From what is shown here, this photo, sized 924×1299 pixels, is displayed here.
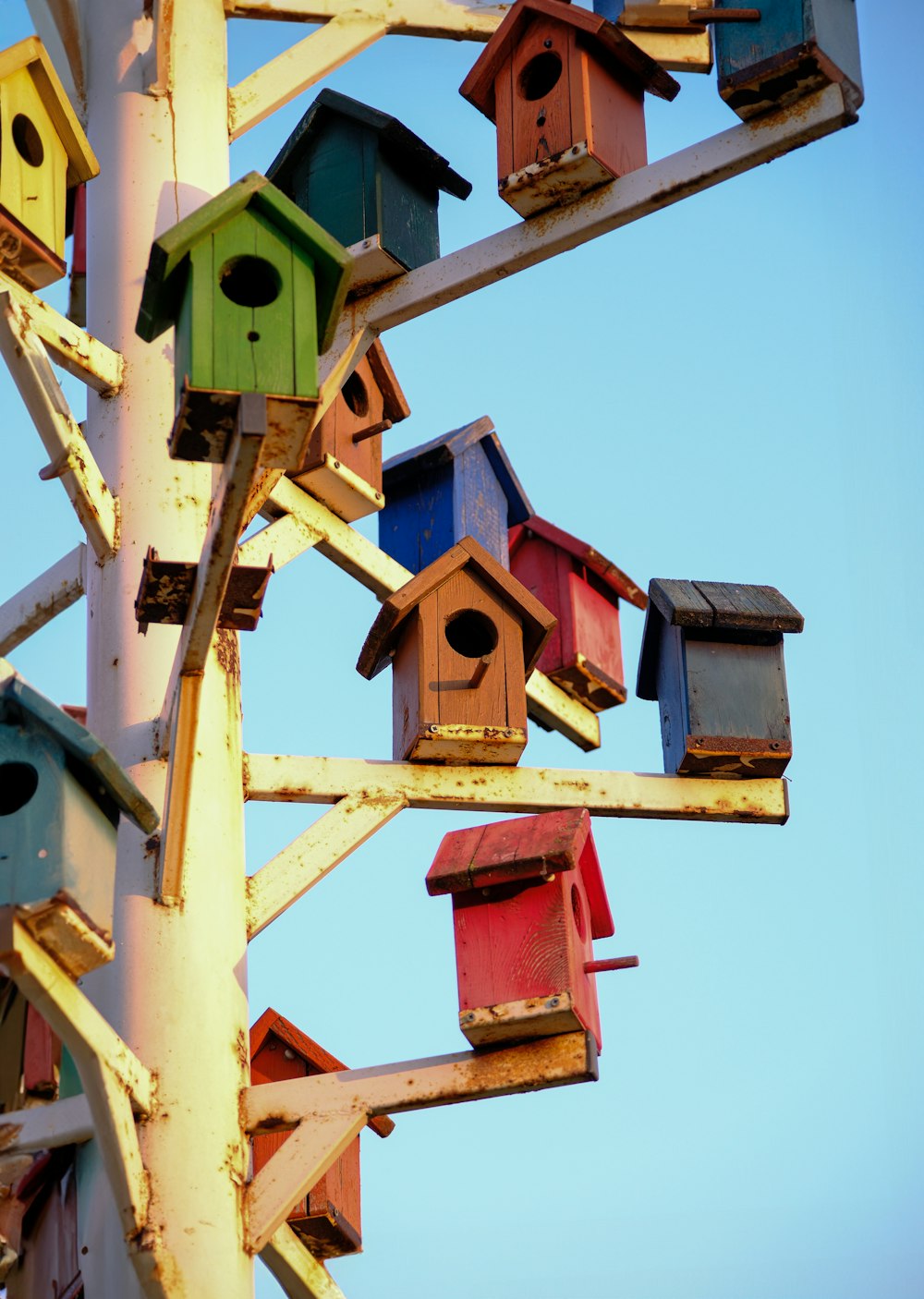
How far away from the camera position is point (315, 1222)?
20.5 feet

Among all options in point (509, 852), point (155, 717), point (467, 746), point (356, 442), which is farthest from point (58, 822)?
point (356, 442)

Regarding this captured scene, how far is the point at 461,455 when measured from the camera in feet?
26.1

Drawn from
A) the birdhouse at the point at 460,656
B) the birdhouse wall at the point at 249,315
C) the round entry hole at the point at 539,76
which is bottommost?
the birdhouse at the point at 460,656

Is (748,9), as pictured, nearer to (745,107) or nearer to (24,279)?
(745,107)

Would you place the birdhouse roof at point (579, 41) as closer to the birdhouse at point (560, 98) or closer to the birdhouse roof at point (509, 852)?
the birdhouse at point (560, 98)

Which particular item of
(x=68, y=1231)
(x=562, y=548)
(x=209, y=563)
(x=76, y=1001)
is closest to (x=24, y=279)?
(x=209, y=563)

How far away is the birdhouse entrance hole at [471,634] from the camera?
6613 millimetres

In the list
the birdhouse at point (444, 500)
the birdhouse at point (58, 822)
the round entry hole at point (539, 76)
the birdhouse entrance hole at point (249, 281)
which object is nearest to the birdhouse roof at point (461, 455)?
the birdhouse at point (444, 500)

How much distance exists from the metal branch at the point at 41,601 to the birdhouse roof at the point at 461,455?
2.14m

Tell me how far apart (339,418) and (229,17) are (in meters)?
1.28

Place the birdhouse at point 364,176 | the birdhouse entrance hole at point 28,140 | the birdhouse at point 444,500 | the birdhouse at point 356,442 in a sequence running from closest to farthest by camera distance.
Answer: the birdhouse entrance hole at point 28,140 → the birdhouse at point 356,442 → the birdhouse at point 364,176 → the birdhouse at point 444,500

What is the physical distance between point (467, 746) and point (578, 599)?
2.15 metres

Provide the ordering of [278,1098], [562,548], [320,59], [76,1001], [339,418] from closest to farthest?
[76,1001], [278,1098], [320,59], [339,418], [562,548]

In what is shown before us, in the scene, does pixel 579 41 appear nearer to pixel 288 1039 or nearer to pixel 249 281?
pixel 249 281
